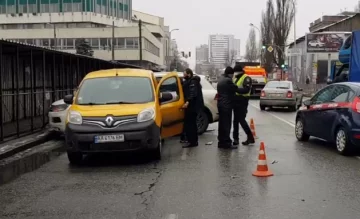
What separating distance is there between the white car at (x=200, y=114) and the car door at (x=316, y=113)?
2.78 m

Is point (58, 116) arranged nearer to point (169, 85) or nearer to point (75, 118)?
point (169, 85)

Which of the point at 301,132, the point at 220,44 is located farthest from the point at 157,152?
the point at 220,44

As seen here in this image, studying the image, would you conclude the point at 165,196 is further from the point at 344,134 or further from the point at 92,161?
the point at 344,134

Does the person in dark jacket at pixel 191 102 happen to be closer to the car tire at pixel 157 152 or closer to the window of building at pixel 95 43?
the car tire at pixel 157 152

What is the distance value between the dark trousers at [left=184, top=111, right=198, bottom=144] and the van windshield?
145 centimetres

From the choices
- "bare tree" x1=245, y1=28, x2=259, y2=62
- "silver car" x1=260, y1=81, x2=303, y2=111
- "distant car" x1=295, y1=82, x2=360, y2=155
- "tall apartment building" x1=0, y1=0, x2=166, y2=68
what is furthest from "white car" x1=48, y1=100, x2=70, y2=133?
"bare tree" x1=245, y1=28, x2=259, y2=62

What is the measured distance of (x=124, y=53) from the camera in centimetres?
7644

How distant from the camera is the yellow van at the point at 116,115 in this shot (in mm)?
8430

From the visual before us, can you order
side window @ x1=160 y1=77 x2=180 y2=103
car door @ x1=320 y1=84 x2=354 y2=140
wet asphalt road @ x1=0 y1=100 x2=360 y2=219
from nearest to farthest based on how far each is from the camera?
wet asphalt road @ x1=0 y1=100 x2=360 y2=219, car door @ x1=320 y1=84 x2=354 y2=140, side window @ x1=160 y1=77 x2=180 y2=103

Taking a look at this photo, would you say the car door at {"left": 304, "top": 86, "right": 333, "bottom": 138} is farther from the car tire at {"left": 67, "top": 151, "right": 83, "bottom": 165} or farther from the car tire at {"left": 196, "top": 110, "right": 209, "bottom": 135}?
the car tire at {"left": 67, "top": 151, "right": 83, "bottom": 165}

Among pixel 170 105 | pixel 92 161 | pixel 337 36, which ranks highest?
pixel 337 36

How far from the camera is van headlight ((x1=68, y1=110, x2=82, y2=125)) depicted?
857cm

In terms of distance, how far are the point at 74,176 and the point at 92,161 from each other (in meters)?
1.34

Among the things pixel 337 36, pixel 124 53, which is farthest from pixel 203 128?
pixel 124 53
